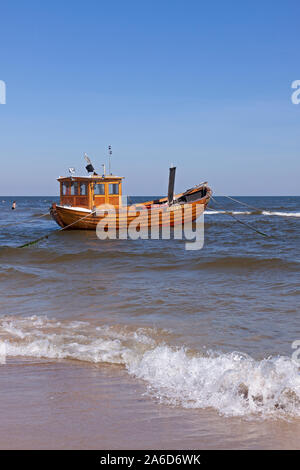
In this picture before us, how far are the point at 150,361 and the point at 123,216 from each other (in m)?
14.9

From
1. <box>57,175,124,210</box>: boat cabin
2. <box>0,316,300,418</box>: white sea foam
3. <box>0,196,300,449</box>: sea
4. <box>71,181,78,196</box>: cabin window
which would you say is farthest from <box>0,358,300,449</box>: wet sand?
<box>71,181,78,196</box>: cabin window

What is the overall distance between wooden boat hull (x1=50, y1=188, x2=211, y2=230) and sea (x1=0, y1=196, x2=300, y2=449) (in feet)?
29.4

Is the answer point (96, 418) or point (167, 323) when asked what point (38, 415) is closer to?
point (96, 418)

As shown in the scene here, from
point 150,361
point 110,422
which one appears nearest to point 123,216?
point 150,361

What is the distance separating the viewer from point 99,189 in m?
20.1

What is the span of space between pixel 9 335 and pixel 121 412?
2.66 metres

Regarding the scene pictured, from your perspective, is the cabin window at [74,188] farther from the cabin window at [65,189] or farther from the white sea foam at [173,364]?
the white sea foam at [173,364]

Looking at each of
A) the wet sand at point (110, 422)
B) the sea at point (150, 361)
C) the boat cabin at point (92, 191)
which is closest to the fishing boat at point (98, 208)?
the boat cabin at point (92, 191)

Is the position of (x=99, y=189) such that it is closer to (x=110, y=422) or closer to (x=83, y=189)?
(x=83, y=189)

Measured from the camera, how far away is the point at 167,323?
6195 mm

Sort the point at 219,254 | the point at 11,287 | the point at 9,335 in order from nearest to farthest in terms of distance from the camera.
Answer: the point at 9,335 → the point at 11,287 → the point at 219,254

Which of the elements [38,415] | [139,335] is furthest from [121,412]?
[139,335]

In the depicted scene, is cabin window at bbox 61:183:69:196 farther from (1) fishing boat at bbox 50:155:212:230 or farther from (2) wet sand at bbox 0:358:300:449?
(2) wet sand at bbox 0:358:300:449

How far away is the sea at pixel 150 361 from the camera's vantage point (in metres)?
3.09
